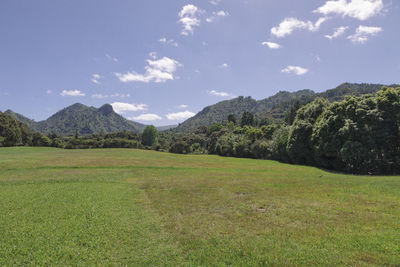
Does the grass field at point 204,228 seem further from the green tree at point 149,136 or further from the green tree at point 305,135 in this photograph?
the green tree at point 149,136

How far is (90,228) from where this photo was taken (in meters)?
9.19

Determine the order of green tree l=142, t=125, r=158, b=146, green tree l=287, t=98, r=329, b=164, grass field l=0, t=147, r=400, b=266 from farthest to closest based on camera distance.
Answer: green tree l=142, t=125, r=158, b=146
green tree l=287, t=98, r=329, b=164
grass field l=0, t=147, r=400, b=266

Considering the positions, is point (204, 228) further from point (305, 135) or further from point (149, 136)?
point (149, 136)

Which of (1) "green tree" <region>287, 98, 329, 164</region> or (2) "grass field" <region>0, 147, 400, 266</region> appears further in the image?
(1) "green tree" <region>287, 98, 329, 164</region>

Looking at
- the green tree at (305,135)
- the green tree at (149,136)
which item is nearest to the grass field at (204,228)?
the green tree at (305,135)

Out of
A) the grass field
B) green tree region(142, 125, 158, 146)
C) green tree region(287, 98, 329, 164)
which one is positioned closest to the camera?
the grass field

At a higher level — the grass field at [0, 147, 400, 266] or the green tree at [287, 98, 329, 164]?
the green tree at [287, 98, 329, 164]

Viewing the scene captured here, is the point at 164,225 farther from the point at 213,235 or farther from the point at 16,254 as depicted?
the point at 16,254

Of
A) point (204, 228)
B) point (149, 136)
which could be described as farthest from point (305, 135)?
point (149, 136)

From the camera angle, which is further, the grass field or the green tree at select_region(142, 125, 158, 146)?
the green tree at select_region(142, 125, 158, 146)

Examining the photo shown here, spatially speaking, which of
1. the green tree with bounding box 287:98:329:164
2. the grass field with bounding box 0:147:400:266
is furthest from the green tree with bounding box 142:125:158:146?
the grass field with bounding box 0:147:400:266

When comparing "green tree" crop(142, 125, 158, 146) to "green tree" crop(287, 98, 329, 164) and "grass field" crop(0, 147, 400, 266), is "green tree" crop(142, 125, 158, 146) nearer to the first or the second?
"green tree" crop(287, 98, 329, 164)

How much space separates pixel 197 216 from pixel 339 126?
2963cm

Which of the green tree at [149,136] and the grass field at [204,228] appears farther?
the green tree at [149,136]
